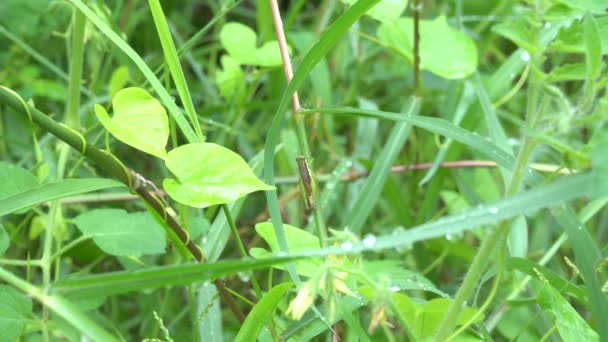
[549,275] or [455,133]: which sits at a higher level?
[455,133]

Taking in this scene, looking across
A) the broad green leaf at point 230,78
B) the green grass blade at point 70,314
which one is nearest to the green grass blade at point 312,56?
the green grass blade at point 70,314

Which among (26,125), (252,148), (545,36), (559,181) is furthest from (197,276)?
(26,125)

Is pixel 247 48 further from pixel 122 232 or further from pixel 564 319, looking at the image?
pixel 564 319

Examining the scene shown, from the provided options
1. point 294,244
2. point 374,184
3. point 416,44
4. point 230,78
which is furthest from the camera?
point 230,78

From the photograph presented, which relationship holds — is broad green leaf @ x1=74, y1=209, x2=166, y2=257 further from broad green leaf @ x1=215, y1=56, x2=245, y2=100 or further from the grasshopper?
broad green leaf @ x1=215, y1=56, x2=245, y2=100

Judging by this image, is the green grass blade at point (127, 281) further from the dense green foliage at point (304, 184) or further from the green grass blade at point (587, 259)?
the green grass blade at point (587, 259)

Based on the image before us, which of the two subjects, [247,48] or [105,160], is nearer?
[105,160]

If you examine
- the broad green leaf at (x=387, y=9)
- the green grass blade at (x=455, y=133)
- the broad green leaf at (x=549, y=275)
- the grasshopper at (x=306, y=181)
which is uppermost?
the broad green leaf at (x=387, y=9)

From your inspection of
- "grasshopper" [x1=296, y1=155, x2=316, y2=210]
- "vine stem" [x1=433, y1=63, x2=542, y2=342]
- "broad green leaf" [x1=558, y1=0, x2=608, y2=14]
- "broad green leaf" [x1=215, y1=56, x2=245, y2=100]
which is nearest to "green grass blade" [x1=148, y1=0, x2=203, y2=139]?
"grasshopper" [x1=296, y1=155, x2=316, y2=210]

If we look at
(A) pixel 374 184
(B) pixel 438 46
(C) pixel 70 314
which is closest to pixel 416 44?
(B) pixel 438 46
